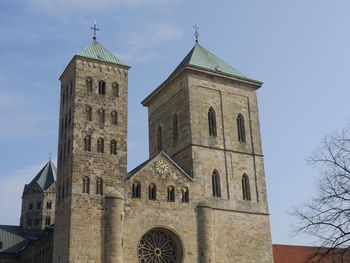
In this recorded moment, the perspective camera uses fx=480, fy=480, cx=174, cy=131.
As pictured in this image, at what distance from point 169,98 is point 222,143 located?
7161 millimetres

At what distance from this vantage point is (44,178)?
2621 inches

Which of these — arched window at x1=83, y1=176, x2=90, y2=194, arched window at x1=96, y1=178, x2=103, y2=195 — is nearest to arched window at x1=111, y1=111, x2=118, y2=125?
arched window at x1=96, y1=178, x2=103, y2=195

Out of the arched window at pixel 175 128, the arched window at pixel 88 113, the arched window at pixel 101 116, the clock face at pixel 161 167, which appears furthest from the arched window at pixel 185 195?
the arched window at pixel 88 113

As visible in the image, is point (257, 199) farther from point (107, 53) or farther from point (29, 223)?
point (29, 223)

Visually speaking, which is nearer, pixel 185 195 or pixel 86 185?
pixel 86 185

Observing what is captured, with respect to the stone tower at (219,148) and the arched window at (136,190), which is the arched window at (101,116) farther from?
the stone tower at (219,148)

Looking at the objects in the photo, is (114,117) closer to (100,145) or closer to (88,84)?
(100,145)

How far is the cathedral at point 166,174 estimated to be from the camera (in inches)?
1280

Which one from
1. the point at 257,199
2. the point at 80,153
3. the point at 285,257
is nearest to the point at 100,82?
the point at 80,153

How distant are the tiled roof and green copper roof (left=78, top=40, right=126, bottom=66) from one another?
29124 mm

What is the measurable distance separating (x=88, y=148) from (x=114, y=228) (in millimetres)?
6283

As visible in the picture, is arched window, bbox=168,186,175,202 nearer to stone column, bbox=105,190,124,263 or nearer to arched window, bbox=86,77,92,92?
stone column, bbox=105,190,124,263

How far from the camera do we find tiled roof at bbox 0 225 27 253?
56500mm

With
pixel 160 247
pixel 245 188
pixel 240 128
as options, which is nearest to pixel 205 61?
pixel 240 128
